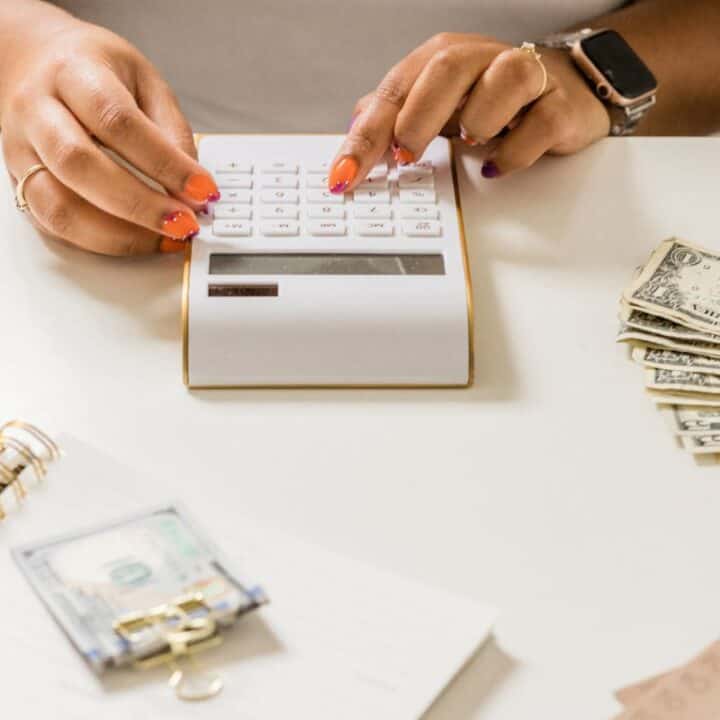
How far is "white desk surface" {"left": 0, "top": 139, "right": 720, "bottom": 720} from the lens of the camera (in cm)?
64

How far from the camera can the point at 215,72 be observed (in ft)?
4.77

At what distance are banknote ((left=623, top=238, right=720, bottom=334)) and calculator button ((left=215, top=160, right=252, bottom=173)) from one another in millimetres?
304

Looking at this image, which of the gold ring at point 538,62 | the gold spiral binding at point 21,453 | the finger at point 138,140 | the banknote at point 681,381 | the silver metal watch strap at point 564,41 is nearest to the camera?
the gold spiral binding at point 21,453

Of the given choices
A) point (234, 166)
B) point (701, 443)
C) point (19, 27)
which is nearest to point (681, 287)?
point (701, 443)

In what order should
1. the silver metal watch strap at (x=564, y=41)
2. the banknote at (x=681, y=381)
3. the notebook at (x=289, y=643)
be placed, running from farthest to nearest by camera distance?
the silver metal watch strap at (x=564, y=41)
the banknote at (x=681, y=381)
the notebook at (x=289, y=643)

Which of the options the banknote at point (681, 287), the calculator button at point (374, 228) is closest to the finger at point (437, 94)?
the calculator button at point (374, 228)

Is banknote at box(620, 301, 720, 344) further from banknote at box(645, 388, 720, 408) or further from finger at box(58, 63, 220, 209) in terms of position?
finger at box(58, 63, 220, 209)

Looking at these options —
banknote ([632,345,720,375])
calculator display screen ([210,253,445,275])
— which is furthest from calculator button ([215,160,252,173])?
banknote ([632,345,720,375])

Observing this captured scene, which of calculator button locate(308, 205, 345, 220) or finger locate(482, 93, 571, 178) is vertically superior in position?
finger locate(482, 93, 571, 178)

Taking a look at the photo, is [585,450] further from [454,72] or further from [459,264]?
[454,72]

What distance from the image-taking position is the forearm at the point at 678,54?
1.29 m

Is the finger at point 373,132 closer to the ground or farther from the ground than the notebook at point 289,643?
farther from the ground

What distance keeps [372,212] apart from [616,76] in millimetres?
325

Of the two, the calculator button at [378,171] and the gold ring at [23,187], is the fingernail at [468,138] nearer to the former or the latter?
the calculator button at [378,171]
